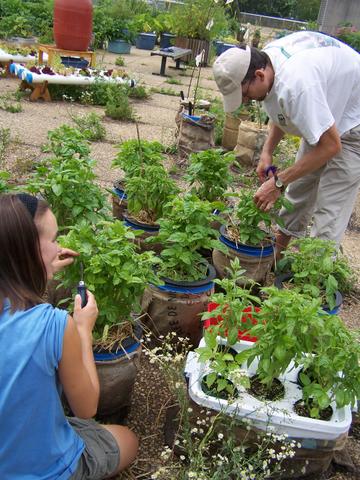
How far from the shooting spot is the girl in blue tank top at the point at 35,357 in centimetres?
138

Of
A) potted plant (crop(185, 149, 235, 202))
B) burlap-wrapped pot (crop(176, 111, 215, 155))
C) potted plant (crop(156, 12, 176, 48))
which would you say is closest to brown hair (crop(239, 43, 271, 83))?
potted plant (crop(185, 149, 235, 202))

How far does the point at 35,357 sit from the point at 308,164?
197 centimetres

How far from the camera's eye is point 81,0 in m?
7.70

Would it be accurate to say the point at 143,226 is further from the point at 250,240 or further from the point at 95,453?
the point at 95,453

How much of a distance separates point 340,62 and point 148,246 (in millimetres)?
1535

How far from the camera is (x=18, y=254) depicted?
1400 mm

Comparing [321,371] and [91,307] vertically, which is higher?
[91,307]

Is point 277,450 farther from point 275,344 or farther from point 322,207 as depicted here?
point 322,207

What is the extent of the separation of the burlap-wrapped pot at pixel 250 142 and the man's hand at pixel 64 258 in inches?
150

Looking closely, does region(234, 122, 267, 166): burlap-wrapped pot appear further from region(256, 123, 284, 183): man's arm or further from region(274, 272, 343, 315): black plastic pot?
region(274, 272, 343, 315): black plastic pot

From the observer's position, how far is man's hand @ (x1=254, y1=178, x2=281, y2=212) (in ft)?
9.66

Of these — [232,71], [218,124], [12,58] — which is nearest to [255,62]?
[232,71]

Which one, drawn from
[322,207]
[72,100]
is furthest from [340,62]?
[72,100]

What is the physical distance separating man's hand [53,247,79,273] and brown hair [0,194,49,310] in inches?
17.7
